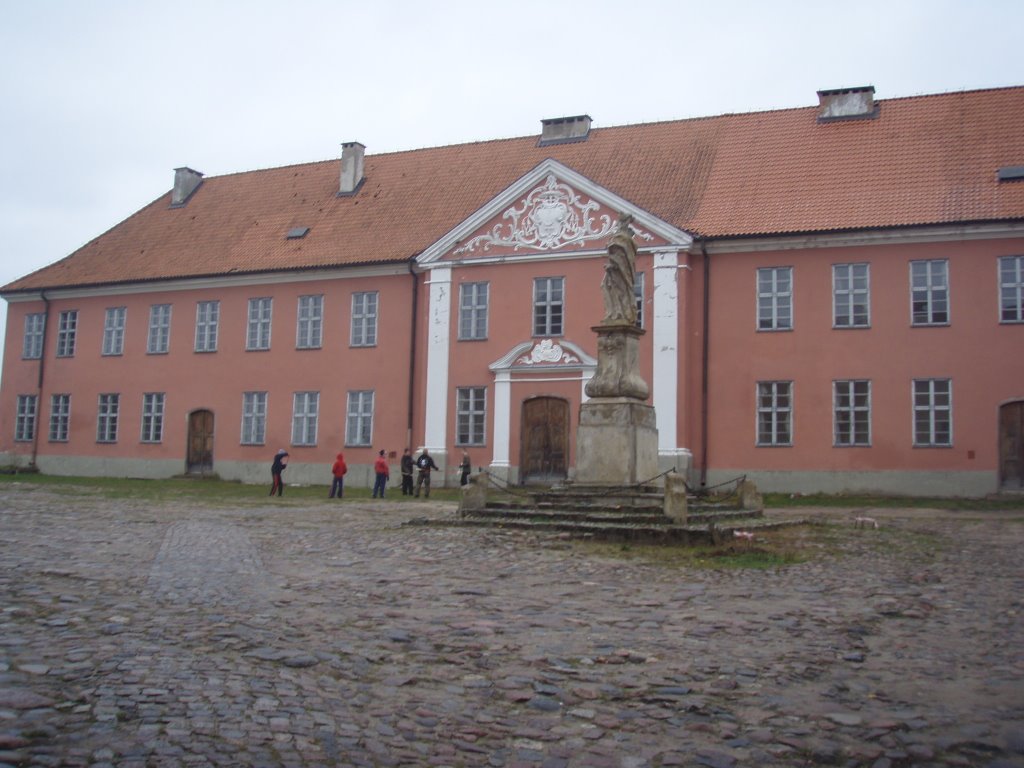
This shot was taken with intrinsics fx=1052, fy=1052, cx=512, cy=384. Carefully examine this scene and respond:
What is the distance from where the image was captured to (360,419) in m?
32.6

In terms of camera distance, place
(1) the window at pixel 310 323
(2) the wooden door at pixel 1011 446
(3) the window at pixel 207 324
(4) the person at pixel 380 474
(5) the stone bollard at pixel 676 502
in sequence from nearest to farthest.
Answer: (5) the stone bollard at pixel 676 502, (2) the wooden door at pixel 1011 446, (4) the person at pixel 380 474, (1) the window at pixel 310 323, (3) the window at pixel 207 324

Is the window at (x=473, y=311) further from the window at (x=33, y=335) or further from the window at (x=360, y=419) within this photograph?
the window at (x=33, y=335)

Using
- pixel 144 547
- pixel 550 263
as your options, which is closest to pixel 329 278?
pixel 550 263

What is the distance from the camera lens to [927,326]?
2669 cm

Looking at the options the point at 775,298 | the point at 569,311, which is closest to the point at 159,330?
the point at 569,311

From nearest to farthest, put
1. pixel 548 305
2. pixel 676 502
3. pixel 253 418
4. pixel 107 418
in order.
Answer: pixel 676 502
pixel 548 305
pixel 253 418
pixel 107 418

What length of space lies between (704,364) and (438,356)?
310 inches

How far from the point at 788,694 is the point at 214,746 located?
10.7 ft

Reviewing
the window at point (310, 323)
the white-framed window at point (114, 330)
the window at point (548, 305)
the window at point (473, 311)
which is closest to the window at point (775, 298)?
the window at point (548, 305)

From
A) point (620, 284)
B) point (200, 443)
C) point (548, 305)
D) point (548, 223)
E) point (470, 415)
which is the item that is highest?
point (548, 223)

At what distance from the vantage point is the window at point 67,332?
3822 cm

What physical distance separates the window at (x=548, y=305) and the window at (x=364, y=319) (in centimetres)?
559

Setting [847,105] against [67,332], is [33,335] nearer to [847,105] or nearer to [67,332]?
[67,332]

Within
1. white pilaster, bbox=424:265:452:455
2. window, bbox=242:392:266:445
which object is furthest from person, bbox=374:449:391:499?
window, bbox=242:392:266:445
